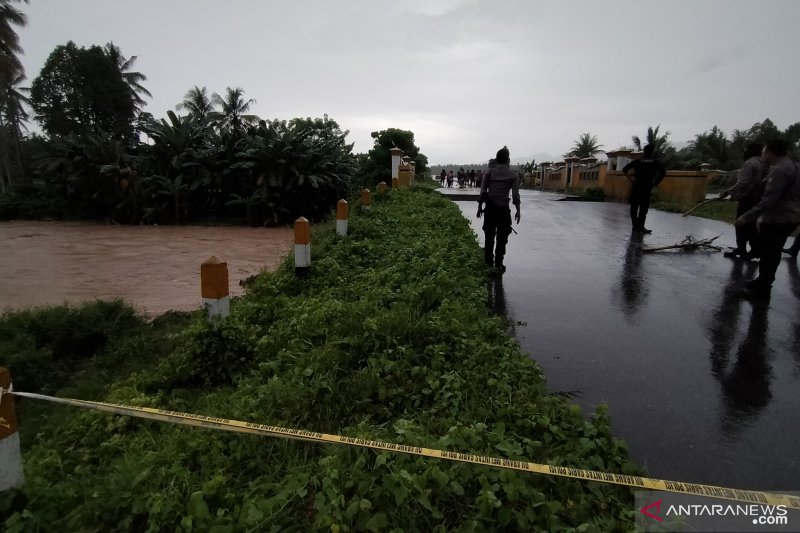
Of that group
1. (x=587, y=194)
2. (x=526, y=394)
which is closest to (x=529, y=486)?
(x=526, y=394)

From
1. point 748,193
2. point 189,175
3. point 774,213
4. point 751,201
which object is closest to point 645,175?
point 751,201

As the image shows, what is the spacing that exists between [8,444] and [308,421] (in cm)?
137

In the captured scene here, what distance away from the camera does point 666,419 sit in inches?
102

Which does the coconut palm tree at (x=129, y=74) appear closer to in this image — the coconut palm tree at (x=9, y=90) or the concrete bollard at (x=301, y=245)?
the coconut palm tree at (x=9, y=90)

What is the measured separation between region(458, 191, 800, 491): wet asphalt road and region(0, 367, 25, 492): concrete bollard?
2911 millimetres

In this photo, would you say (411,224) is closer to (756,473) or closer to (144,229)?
(756,473)

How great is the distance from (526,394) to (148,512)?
6.51ft

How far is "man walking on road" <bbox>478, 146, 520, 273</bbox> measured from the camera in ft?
20.1

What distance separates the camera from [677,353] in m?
3.50

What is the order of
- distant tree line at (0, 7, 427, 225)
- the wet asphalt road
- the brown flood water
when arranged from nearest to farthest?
the wet asphalt road
the brown flood water
distant tree line at (0, 7, 427, 225)

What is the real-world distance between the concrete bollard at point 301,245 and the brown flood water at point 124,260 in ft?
3.30

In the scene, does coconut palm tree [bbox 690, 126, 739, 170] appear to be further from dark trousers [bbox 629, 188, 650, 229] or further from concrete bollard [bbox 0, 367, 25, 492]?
concrete bollard [bbox 0, 367, 25, 492]

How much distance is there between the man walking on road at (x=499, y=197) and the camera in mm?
6133

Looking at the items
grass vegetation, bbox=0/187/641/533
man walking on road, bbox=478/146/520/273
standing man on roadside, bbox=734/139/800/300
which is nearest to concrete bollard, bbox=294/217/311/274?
grass vegetation, bbox=0/187/641/533
